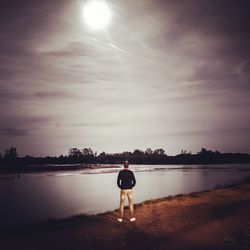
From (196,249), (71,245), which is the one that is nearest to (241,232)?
(196,249)

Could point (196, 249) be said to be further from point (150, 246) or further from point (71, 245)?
point (71, 245)

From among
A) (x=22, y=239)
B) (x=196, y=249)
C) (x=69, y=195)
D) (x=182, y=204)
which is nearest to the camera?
(x=196, y=249)

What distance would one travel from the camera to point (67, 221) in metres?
12.4

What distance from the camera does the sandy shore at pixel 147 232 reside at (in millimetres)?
8602

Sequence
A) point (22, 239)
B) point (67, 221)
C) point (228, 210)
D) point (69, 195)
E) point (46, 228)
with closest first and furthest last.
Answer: point (22, 239)
point (46, 228)
point (67, 221)
point (228, 210)
point (69, 195)

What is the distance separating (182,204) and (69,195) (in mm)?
23470

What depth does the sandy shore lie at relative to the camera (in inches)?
339

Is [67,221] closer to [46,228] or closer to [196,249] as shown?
[46,228]

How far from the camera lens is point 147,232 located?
989 centimetres

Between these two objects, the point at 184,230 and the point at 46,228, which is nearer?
the point at 184,230

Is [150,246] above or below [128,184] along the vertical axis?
below

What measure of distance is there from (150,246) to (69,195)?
3002 centimetres

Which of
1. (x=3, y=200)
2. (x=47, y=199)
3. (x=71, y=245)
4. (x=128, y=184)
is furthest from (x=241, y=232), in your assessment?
(x=3, y=200)

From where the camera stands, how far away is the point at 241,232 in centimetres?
970
